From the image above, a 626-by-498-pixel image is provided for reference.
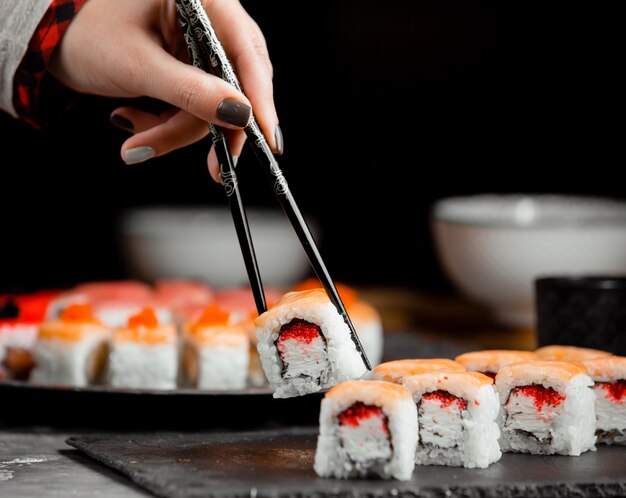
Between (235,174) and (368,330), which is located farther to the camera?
(368,330)

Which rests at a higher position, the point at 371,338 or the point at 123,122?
the point at 123,122

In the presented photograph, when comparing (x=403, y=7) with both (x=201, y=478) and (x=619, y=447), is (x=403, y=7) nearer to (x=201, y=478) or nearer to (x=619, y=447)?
(x=619, y=447)

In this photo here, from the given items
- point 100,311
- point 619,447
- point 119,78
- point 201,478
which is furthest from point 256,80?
point 100,311

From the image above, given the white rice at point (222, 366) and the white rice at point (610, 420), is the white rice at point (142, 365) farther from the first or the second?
the white rice at point (610, 420)

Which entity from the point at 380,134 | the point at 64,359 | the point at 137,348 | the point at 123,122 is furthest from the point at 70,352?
A: the point at 380,134

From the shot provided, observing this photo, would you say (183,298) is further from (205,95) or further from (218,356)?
(205,95)

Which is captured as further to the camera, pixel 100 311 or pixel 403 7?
pixel 403 7

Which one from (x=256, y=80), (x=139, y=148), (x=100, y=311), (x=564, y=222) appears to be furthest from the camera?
(x=564, y=222)
